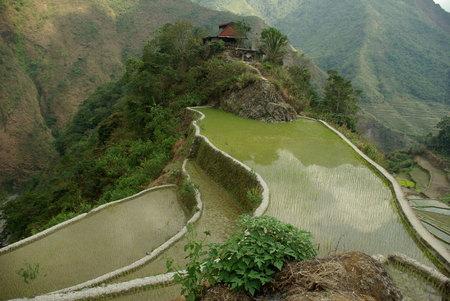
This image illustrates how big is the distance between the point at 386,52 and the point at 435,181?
7225 cm

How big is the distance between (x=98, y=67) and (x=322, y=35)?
86149 millimetres

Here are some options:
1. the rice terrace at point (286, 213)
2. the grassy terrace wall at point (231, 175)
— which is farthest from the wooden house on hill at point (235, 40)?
the grassy terrace wall at point (231, 175)

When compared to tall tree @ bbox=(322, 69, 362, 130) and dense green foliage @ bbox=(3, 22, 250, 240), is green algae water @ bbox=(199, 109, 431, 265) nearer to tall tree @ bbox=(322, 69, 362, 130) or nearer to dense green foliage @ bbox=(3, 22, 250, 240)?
dense green foliage @ bbox=(3, 22, 250, 240)

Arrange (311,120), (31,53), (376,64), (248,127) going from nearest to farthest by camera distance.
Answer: (248,127)
(311,120)
(31,53)
(376,64)

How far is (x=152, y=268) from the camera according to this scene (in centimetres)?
499

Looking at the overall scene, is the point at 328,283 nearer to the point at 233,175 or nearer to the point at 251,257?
the point at 251,257

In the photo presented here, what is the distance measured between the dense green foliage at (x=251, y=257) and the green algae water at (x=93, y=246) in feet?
12.3

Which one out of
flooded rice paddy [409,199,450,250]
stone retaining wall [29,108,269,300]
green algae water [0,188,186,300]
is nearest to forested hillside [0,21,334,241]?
green algae water [0,188,186,300]

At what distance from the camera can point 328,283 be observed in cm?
234

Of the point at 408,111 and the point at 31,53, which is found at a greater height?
the point at 408,111

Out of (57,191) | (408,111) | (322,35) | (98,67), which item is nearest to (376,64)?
(408,111)

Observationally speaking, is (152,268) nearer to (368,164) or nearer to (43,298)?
(43,298)

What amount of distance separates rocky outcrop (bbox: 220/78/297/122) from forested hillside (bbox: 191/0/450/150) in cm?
4096

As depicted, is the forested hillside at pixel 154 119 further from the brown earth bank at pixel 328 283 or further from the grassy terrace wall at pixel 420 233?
the grassy terrace wall at pixel 420 233
